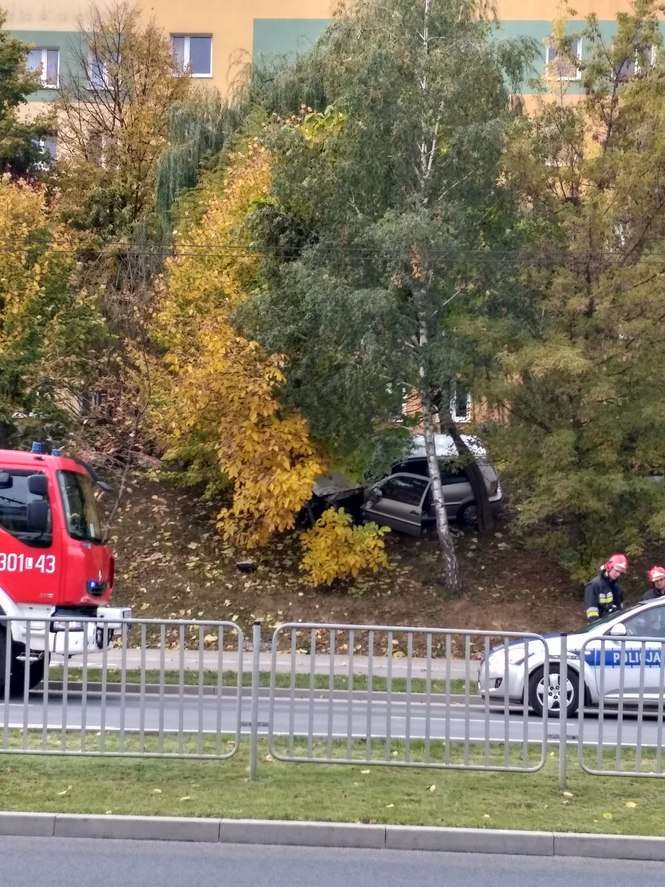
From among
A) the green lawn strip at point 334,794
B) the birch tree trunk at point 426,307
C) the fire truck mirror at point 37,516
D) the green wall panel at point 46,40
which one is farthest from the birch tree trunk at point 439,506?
the green wall panel at point 46,40

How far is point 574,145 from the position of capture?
19547 millimetres

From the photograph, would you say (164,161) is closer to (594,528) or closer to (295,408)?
(295,408)

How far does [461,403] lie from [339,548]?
11.2ft

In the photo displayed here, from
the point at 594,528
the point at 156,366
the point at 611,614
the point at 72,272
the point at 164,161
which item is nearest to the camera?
the point at 611,614

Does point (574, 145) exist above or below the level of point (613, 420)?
above

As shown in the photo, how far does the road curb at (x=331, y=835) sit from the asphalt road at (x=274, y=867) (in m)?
0.05

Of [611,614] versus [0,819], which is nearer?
[0,819]

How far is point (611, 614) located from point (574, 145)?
9.14m

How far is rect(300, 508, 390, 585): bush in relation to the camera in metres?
21.0

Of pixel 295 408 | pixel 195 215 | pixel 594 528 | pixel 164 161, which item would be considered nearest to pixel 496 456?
pixel 594 528

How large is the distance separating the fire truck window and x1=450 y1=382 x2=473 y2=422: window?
8.51m

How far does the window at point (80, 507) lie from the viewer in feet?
47.3

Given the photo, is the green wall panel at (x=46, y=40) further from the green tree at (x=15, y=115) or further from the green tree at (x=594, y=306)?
the green tree at (x=594, y=306)

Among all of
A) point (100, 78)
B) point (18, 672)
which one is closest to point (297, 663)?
point (18, 672)
